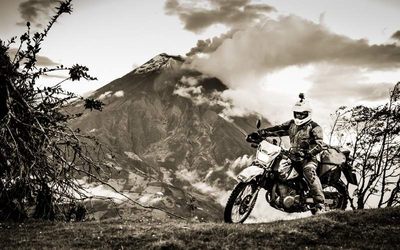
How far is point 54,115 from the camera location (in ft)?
36.9

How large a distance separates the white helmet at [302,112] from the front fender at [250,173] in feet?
5.67

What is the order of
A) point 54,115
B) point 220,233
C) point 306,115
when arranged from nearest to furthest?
point 220,233, point 306,115, point 54,115

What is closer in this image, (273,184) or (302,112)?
(273,184)

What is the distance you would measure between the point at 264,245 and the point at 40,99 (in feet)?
Result: 21.4

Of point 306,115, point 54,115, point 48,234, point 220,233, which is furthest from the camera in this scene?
point 54,115

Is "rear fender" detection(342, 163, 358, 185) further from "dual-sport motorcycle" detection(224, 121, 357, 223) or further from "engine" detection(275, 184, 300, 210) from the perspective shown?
"engine" detection(275, 184, 300, 210)

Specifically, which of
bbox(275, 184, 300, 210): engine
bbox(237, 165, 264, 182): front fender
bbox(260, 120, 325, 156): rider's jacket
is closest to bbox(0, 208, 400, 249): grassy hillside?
bbox(275, 184, 300, 210): engine

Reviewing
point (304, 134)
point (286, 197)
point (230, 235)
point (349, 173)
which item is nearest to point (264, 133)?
point (304, 134)

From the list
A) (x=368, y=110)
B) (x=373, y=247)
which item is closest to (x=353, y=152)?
(x=368, y=110)

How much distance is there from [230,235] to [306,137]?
3.38m

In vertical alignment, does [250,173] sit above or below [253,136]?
below

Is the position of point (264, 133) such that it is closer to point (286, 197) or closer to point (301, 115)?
point (301, 115)

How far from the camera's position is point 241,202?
9695 mm

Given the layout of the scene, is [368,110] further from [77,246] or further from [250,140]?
[77,246]
